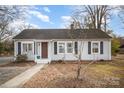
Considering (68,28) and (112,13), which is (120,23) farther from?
(68,28)

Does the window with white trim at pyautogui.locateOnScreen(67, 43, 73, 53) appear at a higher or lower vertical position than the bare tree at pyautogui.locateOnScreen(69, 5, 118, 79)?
lower

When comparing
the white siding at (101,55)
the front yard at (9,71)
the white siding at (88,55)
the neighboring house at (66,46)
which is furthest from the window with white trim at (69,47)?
the front yard at (9,71)

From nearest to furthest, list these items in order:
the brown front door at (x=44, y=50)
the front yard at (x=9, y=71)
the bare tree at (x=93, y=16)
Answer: the front yard at (x=9, y=71) → the bare tree at (x=93, y=16) → the brown front door at (x=44, y=50)

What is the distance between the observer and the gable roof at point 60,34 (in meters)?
20.5

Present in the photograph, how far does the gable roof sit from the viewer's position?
67.1 feet

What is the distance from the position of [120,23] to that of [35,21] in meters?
8.18

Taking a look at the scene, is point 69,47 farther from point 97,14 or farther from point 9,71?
point 9,71

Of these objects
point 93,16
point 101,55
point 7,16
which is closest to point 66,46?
point 101,55

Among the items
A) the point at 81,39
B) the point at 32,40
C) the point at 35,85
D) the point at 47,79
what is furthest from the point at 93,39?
the point at 35,85

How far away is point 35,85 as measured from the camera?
997 centimetres

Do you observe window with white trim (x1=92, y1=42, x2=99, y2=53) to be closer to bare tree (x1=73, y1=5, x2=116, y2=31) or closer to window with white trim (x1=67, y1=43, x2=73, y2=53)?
bare tree (x1=73, y1=5, x2=116, y2=31)

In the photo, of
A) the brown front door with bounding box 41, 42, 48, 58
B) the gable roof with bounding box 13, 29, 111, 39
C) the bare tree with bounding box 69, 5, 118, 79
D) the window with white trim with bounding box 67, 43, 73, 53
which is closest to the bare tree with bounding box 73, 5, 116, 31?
the bare tree with bounding box 69, 5, 118, 79

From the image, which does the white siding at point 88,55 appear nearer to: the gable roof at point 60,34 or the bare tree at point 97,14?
the gable roof at point 60,34

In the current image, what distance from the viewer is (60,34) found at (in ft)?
70.2
